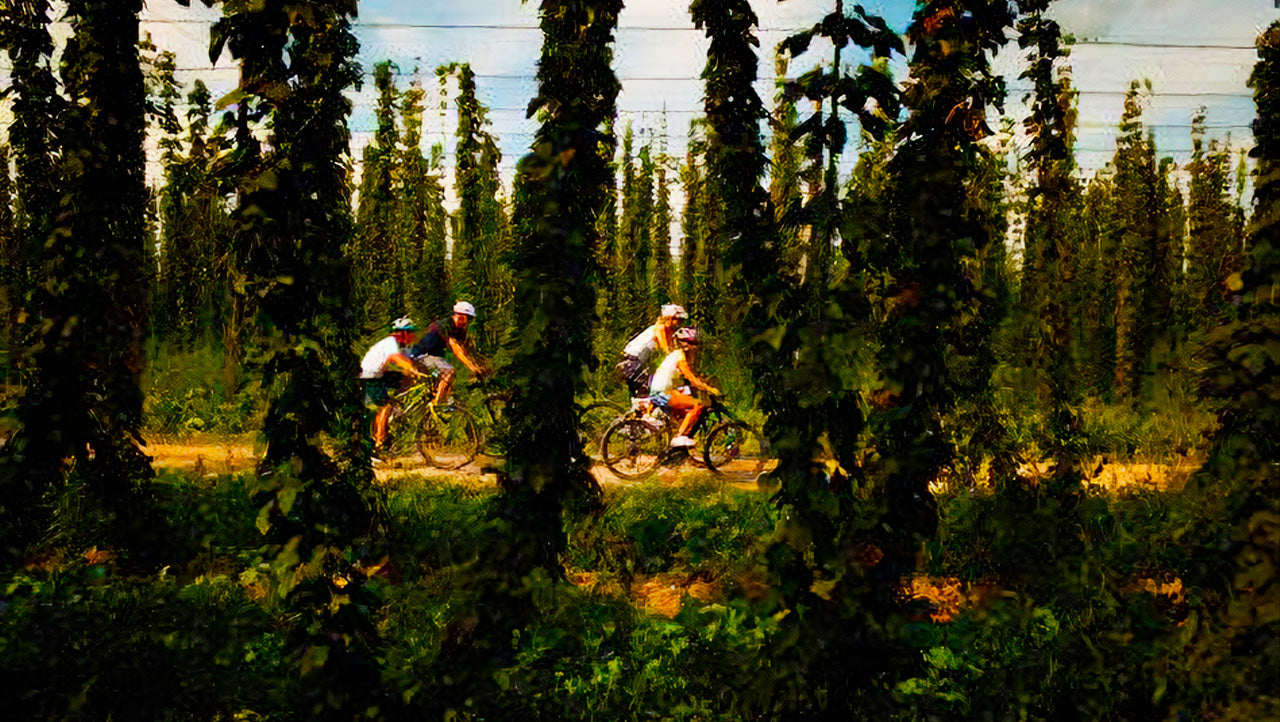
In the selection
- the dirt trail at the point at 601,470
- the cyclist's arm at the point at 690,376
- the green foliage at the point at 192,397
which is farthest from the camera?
the green foliage at the point at 192,397

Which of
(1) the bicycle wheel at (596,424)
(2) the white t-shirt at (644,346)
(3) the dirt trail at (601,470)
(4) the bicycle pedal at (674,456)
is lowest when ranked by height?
(3) the dirt trail at (601,470)

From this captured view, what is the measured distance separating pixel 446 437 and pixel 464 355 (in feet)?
4.29

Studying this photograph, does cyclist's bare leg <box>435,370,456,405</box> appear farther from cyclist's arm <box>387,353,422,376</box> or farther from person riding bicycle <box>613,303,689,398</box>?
person riding bicycle <box>613,303,689,398</box>

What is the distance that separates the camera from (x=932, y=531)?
6.91m

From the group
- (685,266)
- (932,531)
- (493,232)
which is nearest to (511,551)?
(932,531)

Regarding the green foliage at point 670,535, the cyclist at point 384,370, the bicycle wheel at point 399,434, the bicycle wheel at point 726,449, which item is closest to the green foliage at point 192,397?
the bicycle wheel at point 399,434

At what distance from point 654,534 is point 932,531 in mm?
3208

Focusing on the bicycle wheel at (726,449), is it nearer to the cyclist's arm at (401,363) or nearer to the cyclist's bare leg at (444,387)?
the cyclist's bare leg at (444,387)

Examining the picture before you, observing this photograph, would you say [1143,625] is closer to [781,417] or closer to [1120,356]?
[781,417]

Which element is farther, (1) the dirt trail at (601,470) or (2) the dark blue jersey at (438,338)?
(2) the dark blue jersey at (438,338)

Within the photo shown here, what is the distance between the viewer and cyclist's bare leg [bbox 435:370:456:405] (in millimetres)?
12828

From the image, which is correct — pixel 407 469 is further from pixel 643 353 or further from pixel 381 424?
pixel 643 353

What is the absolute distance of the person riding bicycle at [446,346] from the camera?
12328mm

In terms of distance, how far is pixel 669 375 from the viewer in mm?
12258
